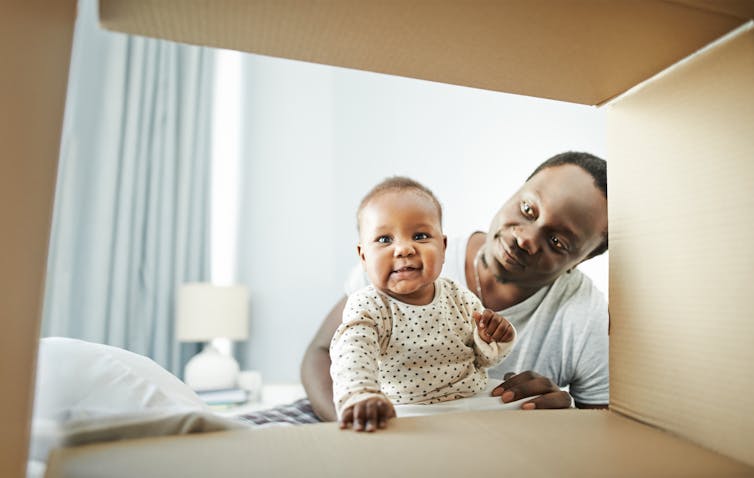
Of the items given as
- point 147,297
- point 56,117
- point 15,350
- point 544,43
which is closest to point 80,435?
point 15,350

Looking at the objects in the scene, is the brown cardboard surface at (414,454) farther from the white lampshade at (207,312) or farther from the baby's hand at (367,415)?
the white lampshade at (207,312)

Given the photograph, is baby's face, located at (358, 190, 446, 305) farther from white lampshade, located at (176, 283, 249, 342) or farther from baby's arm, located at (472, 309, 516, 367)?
white lampshade, located at (176, 283, 249, 342)

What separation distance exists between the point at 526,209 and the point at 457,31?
1.87 ft

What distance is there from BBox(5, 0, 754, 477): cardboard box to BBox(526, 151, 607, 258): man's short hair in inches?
16.1

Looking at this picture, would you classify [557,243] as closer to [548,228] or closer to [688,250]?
Answer: [548,228]

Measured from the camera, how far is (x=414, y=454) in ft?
1.20

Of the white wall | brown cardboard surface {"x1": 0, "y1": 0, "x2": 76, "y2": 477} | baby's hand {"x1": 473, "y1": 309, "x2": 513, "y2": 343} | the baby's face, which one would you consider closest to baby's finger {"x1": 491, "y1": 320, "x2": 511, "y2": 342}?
baby's hand {"x1": 473, "y1": 309, "x2": 513, "y2": 343}

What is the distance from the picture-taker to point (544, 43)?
1.49 feet

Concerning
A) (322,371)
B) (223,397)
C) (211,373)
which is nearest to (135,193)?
(211,373)

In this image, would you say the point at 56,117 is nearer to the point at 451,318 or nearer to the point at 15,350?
the point at 15,350

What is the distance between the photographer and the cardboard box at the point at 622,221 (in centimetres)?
37

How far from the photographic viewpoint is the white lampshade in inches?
92.7

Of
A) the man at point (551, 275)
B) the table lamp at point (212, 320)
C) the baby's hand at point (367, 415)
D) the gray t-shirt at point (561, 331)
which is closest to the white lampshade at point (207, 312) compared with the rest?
the table lamp at point (212, 320)

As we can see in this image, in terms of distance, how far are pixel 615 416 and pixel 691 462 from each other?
12cm
